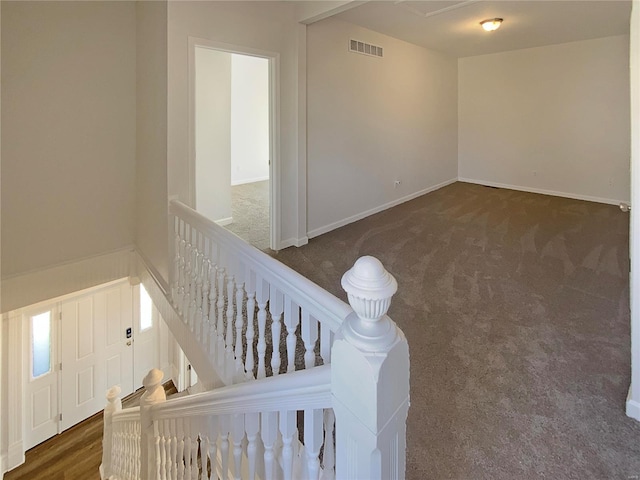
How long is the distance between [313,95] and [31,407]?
17.4 feet

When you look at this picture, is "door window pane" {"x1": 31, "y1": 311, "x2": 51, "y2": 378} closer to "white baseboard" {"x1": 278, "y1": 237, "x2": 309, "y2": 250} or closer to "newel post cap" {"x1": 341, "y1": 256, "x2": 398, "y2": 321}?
"white baseboard" {"x1": 278, "y1": 237, "x2": 309, "y2": 250}

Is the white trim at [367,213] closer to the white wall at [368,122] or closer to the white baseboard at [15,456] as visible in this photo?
the white wall at [368,122]

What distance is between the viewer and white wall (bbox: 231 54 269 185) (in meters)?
8.41

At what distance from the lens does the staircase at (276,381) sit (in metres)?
0.82

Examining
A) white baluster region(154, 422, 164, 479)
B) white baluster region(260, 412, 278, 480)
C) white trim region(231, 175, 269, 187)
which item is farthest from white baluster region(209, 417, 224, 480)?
white trim region(231, 175, 269, 187)

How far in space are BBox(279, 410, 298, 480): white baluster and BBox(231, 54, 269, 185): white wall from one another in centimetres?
780

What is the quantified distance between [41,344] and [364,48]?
5.69 meters

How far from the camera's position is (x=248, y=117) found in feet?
28.6

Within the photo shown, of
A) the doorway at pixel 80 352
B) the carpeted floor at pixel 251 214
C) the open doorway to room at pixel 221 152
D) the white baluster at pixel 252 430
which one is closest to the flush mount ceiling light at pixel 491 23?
the open doorway to room at pixel 221 152

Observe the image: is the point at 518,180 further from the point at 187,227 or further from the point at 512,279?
the point at 187,227

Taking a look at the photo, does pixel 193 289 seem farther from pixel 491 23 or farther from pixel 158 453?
pixel 491 23

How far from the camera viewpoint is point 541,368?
2.09 m

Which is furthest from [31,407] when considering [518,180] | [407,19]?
[518,180]

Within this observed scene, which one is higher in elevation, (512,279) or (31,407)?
(512,279)
